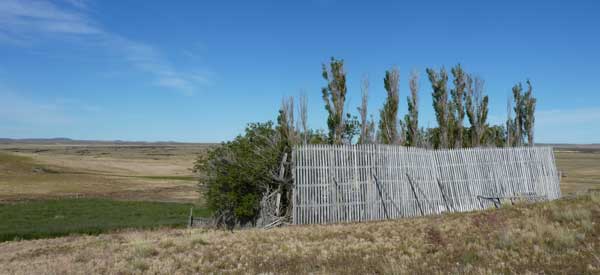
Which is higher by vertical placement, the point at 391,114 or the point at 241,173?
the point at 391,114

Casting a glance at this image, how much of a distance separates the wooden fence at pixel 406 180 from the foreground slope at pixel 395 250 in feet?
6.55

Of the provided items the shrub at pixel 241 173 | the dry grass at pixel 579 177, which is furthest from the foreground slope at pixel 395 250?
the dry grass at pixel 579 177

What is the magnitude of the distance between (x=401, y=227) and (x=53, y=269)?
7.21 meters

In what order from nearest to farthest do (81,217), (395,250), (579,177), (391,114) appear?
(395,250) → (391,114) → (81,217) → (579,177)

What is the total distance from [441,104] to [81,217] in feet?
66.6

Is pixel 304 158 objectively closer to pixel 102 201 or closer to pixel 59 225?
pixel 59 225

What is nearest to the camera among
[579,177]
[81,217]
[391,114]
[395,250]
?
[395,250]

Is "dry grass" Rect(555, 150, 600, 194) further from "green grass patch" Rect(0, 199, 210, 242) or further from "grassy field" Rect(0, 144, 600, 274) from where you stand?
A: "green grass patch" Rect(0, 199, 210, 242)

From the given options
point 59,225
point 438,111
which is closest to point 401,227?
point 438,111

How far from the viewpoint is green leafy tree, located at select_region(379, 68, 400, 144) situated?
19672mm

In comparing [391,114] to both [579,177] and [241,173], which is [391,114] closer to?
[241,173]

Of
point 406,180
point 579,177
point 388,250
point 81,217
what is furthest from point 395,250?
point 579,177

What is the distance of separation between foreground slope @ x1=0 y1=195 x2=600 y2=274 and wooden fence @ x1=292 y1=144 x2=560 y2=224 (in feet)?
6.55

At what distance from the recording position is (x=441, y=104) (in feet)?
73.2
